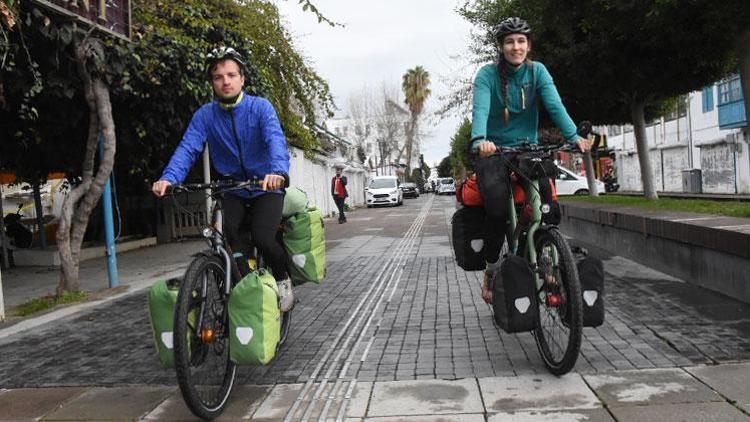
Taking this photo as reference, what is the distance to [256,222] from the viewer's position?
3930 mm

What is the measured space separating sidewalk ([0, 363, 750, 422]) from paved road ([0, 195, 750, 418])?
0.16 m

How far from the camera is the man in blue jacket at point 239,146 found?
3881 millimetres

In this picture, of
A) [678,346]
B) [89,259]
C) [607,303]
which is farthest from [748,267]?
[89,259]

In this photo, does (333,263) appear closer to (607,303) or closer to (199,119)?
(607,303)

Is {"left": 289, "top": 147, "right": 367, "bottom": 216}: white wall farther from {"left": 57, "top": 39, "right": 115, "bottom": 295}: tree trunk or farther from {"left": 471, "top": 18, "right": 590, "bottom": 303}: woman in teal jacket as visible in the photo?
{"left": 471, "top": 18, "right": 590, "bottom": 303}: woman in teal jacket

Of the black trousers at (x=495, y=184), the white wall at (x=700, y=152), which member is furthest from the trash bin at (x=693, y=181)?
the black trousers at (x=495, y=184)

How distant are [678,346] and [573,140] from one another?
1.52m

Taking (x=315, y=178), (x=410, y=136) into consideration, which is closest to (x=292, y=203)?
(x=315, y=178)

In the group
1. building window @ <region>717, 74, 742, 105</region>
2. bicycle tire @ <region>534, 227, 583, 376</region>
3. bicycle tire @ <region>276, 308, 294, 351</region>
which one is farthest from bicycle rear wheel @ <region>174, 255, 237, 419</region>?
building window @ <region>717, 74, 742, 105</region>

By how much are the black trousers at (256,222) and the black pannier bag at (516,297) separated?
4.62 ft

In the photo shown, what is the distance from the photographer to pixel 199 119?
3988 millimetres

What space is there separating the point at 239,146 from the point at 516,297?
6.34 ft

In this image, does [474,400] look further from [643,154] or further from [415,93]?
[415,93]

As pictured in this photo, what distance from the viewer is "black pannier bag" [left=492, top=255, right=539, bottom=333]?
3.68 m
